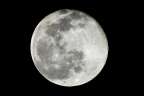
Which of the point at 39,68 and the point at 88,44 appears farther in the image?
the point at 39,68

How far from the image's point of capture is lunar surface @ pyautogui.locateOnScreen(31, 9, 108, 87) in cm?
802

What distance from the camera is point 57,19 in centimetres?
816

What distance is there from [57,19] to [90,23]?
62 centimetres

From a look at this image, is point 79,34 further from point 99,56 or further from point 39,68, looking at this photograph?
point 39,68

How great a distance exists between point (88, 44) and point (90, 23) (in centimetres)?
48

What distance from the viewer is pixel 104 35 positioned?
27.5ft

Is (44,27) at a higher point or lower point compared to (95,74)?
higher

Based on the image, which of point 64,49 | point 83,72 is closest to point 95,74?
point 83,72

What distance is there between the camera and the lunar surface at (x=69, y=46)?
26.3ft

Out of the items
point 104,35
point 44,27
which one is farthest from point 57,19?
point 104,35

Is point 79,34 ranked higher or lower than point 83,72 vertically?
higher

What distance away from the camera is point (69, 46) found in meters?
8.01

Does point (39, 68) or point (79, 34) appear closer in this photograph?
point (79, 34)

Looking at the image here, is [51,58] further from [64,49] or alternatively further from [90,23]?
[90,23]
